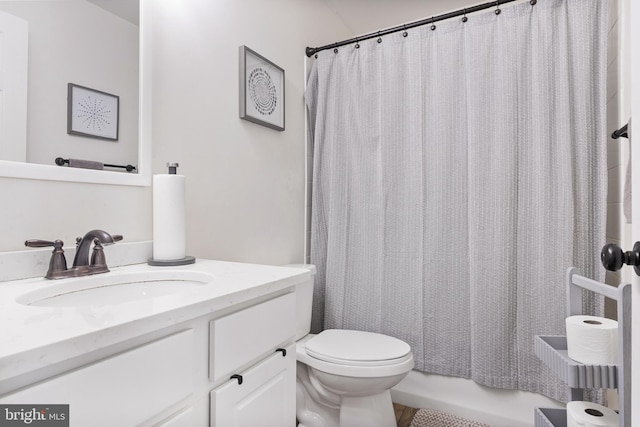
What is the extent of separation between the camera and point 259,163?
5.69ft

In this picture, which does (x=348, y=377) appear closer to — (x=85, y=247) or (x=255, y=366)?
(x=255, y=366)

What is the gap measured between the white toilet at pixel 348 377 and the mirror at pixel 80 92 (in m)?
0.99

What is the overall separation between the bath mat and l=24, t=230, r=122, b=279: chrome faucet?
156 cm

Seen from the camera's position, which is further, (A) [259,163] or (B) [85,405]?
(A) [259,163]

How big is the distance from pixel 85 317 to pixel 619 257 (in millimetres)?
883

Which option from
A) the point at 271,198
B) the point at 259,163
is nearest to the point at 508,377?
the point at 271,198

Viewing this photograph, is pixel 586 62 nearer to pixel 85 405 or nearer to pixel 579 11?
pixel 579 11

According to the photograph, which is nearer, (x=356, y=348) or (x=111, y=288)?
(x=111, y=288)

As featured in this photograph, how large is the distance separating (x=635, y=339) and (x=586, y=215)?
3.54ft

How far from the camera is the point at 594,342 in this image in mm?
958

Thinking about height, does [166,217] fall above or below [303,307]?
A: above

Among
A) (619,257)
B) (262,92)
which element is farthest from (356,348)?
(262,92)

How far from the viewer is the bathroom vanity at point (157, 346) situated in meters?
0.46

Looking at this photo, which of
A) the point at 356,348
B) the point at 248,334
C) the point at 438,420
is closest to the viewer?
the point at 248,334
